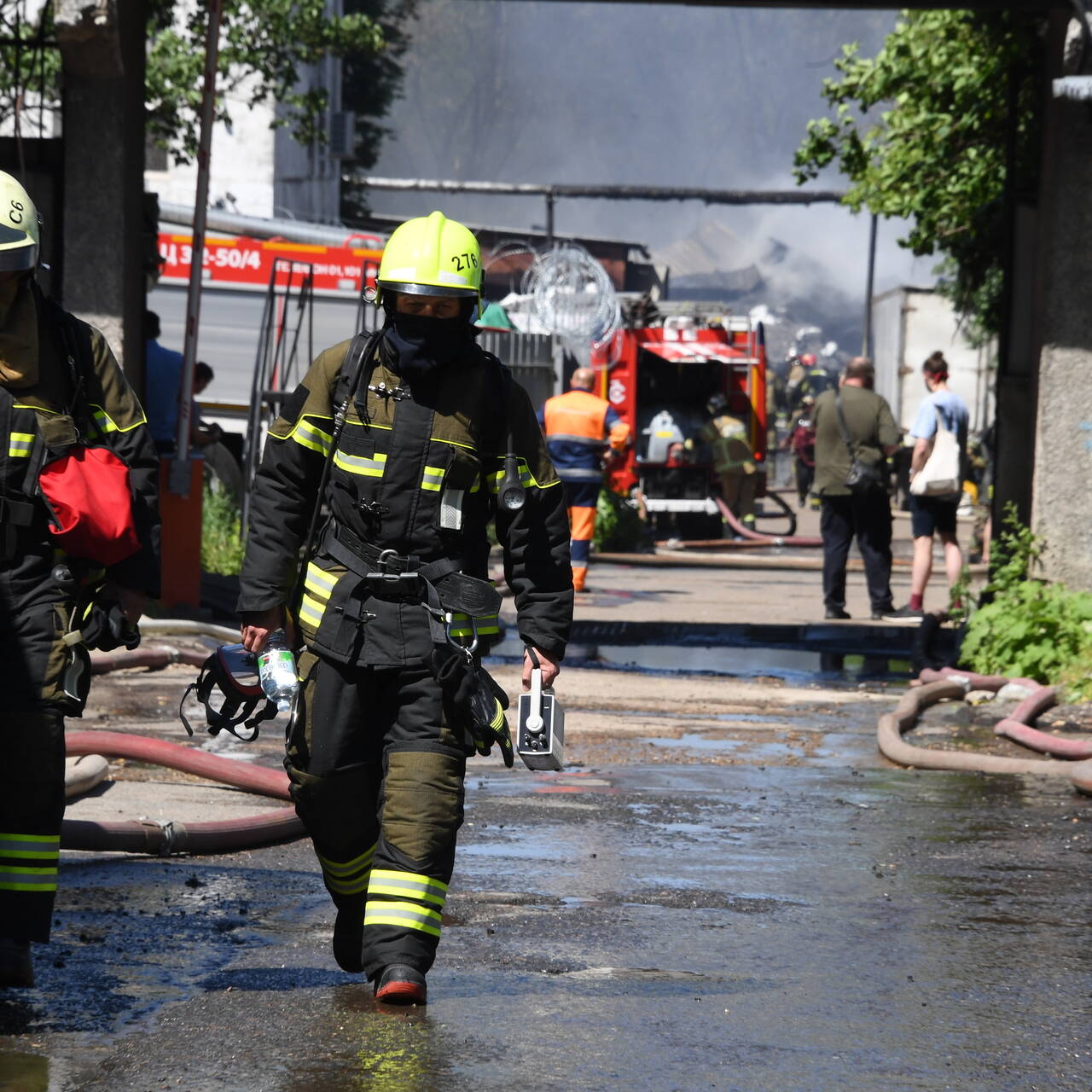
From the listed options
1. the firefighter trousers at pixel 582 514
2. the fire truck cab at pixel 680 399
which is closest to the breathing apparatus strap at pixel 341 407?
the firefighter trousers at pixel 582 514

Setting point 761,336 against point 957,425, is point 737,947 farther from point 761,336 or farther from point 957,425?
point 761,336

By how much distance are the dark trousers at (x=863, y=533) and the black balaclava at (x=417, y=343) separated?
364 inches

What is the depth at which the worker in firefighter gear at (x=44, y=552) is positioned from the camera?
423 cm

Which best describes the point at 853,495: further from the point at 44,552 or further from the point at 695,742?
the point at 44,552

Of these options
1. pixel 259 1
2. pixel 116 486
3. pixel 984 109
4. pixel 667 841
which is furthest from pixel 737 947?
pixel 259 1

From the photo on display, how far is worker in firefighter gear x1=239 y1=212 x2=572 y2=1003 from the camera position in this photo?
4.30 meters

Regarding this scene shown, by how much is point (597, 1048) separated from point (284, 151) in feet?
109

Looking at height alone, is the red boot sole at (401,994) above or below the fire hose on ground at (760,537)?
below

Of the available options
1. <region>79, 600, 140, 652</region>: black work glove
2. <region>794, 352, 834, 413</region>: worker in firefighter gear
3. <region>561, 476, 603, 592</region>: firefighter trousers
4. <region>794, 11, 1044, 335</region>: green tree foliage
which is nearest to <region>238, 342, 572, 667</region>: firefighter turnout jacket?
<region>79, 600, 140, 652</region>: black work glove

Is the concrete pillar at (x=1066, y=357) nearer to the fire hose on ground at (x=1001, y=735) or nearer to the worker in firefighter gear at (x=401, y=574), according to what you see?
the fire hose on ground at (x=1001, y=735)

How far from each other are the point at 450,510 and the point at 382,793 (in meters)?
0.67

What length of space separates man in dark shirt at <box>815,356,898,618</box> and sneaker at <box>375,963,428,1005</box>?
31.5ft

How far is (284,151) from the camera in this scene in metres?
35.8

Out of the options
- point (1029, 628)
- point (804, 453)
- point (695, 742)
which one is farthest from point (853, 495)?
point (804, 453)
